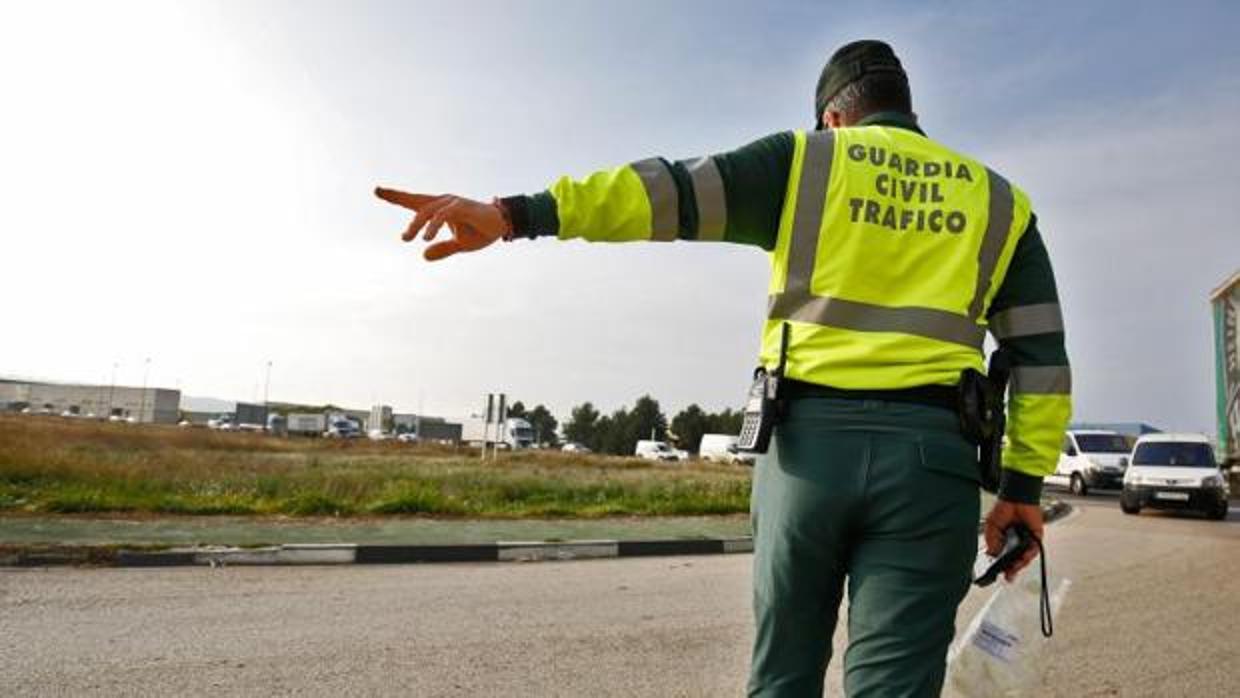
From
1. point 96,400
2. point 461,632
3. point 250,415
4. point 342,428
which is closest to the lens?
point 461,632

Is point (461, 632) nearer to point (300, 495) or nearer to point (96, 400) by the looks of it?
point (300, 495)

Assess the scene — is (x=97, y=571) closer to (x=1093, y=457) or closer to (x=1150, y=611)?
(x=1150, y=611)

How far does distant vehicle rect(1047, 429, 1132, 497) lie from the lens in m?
24.2

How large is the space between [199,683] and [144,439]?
39.7 meters

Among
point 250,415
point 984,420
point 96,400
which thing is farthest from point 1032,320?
point 96,400

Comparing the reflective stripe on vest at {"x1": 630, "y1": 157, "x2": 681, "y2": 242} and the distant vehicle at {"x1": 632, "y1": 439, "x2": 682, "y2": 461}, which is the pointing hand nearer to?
the reflective stripe on vest at {"x1": 630, "y1": 157, "x2": 681, "y2": 242}

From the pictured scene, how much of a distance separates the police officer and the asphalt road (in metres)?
2.39

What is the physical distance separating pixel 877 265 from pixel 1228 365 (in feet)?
71.9

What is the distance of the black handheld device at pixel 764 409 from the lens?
1968 mm

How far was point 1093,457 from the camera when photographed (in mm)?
24484

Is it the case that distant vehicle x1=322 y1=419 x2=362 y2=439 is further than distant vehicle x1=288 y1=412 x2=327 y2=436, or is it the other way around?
distant vehicle x1=288 y1=412 x2=327 y2=436

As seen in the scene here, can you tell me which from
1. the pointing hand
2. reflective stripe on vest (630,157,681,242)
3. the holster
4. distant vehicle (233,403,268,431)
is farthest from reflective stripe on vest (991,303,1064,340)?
distant vehicle (233,403,268,431)

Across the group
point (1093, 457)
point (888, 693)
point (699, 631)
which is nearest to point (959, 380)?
point (888, 693)

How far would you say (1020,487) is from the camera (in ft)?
7.21
